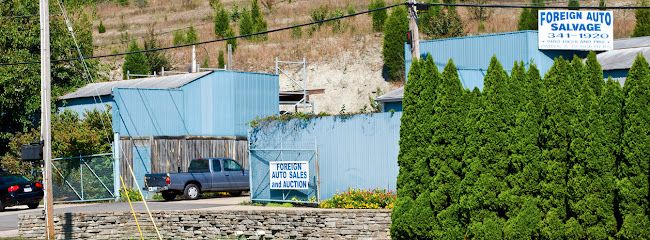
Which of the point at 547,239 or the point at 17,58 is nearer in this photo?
the point at 547,239

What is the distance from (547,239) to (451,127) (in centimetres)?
288

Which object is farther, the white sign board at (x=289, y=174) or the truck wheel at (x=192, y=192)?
the truck wheel at (x=192, y=192)

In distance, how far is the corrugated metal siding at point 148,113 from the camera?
39.2 m

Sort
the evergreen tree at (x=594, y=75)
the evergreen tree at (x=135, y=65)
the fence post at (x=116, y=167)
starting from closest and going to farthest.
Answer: the evergreen tree at (x=594, y=75) < the fence post at (x=116, y=167) < the evergreen tree at (x=135, y=65)

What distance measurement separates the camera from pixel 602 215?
16609 millimetres

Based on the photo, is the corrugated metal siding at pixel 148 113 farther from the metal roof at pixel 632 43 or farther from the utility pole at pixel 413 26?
the utility pole at pixel 413 26

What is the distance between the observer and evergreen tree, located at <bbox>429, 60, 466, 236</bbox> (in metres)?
18.8

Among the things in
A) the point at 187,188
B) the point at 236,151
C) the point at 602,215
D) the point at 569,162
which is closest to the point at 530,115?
the point at 569,162

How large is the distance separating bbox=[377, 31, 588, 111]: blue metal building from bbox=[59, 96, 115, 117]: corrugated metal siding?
1218cm

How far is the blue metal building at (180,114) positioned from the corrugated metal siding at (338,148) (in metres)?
8.07

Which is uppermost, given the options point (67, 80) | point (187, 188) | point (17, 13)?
point (17, 13)

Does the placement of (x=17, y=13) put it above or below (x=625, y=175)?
above

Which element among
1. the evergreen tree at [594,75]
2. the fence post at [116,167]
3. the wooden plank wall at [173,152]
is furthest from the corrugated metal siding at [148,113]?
the evergreen tree at [594,75]

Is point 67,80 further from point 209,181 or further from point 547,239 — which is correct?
Result: point 547,239
